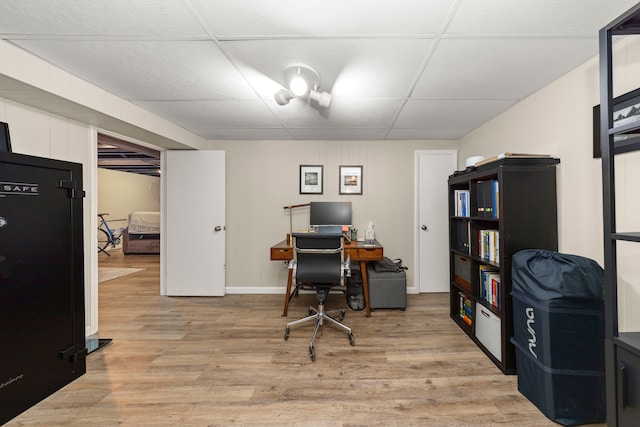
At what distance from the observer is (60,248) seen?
1784mm

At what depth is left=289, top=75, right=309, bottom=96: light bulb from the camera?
1831 millimetres

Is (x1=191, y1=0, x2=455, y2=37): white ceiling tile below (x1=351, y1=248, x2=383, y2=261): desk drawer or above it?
above

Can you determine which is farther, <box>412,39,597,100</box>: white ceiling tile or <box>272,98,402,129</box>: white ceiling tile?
<box>272,98,402,129</box>: white ceiling tile

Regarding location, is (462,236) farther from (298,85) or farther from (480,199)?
(298,85)

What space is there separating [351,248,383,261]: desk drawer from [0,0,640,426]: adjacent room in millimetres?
26

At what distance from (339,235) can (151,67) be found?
1.90 metres

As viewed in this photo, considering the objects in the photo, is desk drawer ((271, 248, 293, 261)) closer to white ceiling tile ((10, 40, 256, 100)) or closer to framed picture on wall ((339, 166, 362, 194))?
framed picture on wall ((339, 166, 362, 194))

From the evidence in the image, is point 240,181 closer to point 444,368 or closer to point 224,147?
point 224,147

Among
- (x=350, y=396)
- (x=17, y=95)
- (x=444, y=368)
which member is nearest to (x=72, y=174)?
(x=17, y=95)

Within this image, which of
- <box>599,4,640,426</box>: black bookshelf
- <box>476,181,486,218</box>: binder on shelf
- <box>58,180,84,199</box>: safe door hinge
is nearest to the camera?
<box>599,4,640,426</box>: black bookshelf

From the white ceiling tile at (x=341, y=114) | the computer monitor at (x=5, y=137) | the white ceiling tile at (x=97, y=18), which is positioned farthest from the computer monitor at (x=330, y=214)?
the computer monitor at (x=5, y=137)

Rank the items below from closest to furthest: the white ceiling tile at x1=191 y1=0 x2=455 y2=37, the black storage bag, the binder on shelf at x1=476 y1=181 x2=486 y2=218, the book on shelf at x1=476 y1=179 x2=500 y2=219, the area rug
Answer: the white ceiling tile at x1=191 y1=0 x2=455 y2=37 → the black storage bag → the book on shelf at x1=476 y1=179 x2=500 y2=219 → the binder on shelf at x1=476 y1=181 x2=486 y2=218 → the area rug

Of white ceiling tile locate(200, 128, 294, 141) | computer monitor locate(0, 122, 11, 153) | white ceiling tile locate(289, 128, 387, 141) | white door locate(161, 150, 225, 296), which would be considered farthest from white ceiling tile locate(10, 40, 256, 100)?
white door locate(161, 150, 225, 296)

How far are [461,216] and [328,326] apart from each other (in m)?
1.81
